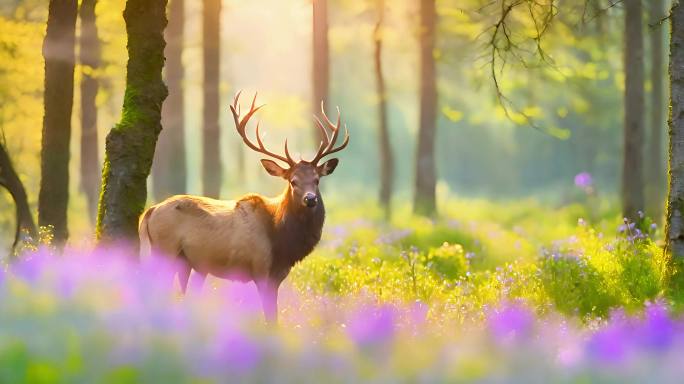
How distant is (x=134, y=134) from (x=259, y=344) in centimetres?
469

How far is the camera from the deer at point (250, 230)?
9.38 m

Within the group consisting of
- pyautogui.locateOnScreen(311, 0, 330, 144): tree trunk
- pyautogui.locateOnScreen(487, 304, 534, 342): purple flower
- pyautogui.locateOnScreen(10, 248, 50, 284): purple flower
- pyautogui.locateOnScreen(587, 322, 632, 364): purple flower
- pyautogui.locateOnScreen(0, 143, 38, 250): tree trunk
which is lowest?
pyautogui.locateOnScreen(487, 304, 534, 342): purple flower

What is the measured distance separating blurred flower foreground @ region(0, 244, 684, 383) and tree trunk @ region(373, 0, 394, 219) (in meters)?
16.7

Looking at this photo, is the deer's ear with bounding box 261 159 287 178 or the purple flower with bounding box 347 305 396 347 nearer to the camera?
the purple flower with bounding box 347 305 396 347

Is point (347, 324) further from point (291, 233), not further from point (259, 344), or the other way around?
point (259, 344)

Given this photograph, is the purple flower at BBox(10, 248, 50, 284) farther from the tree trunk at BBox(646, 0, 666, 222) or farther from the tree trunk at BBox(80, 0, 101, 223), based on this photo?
the tree trunk at BBox(646, 0, 666, 222)

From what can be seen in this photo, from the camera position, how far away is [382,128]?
92.1 ft

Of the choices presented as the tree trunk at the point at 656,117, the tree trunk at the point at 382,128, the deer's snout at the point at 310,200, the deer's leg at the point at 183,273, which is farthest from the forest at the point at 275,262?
the tree trunk at the point at 382,128

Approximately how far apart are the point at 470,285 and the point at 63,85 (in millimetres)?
5947

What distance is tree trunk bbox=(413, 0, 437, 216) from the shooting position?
22.0 metres

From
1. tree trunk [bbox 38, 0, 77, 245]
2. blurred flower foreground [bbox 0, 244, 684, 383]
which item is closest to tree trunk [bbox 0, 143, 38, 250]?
tree trunk [bbox 38, 0, 77, 245]

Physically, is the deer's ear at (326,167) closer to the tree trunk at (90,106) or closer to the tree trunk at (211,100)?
the tree trunk at (90,106)

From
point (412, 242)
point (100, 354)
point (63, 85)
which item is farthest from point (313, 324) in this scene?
point (412, 242)

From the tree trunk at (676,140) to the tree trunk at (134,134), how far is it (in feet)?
18.1
